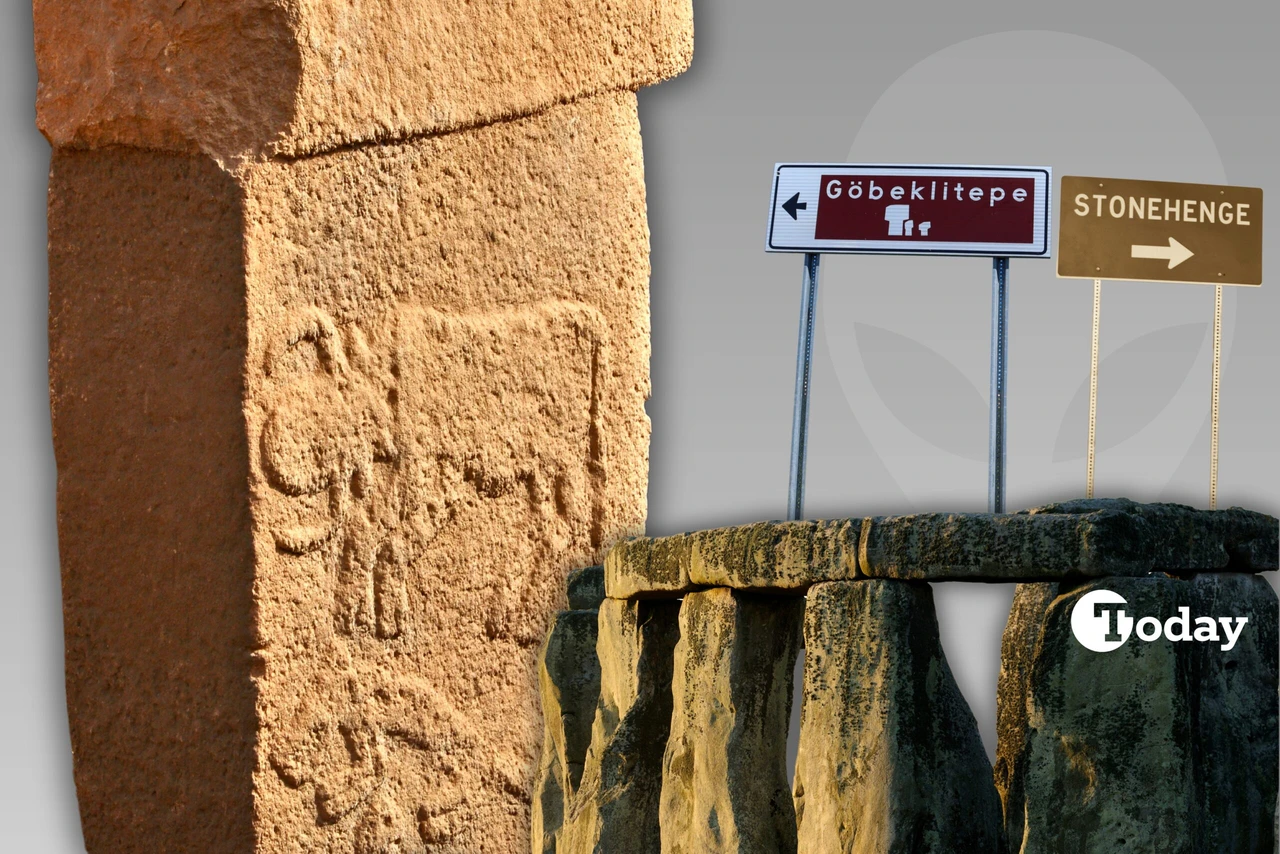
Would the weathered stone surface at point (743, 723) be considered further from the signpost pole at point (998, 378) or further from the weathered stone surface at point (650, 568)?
the signpost pole at point (998, 378)

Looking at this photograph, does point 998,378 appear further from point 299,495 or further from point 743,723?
point 299,495

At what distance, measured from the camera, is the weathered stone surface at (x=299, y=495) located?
4.50 m

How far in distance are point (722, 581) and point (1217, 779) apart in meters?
A: 1.15

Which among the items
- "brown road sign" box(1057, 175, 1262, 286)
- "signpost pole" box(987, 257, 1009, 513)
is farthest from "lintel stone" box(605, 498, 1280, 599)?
"brown road sign" box(1057, 175, 1262, 286)

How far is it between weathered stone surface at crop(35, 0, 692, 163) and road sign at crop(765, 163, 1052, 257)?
100 cm

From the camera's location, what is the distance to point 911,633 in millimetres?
3799

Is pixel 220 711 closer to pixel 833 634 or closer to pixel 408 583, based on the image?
pixel 408 583

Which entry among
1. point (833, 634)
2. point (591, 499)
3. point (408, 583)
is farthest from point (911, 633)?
point (591, 499)

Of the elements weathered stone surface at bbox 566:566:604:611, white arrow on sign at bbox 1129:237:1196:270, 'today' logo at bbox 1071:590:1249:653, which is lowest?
weathered stone surface at bbox 566:566:604:611

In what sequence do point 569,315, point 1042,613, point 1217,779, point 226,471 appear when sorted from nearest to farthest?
point 1042,613, point 1217,779, point 226,471, point 569,315

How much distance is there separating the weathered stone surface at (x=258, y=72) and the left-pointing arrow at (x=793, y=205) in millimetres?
1000

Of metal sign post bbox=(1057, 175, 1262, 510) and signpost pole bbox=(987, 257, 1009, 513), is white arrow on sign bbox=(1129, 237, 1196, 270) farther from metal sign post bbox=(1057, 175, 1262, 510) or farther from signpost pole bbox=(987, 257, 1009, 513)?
signpost pole bbox=(987, 257, 1009, 513)

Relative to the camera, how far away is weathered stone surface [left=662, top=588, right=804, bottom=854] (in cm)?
423

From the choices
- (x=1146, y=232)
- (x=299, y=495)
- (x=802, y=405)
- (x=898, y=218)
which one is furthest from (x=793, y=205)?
(x=299, y=495)
